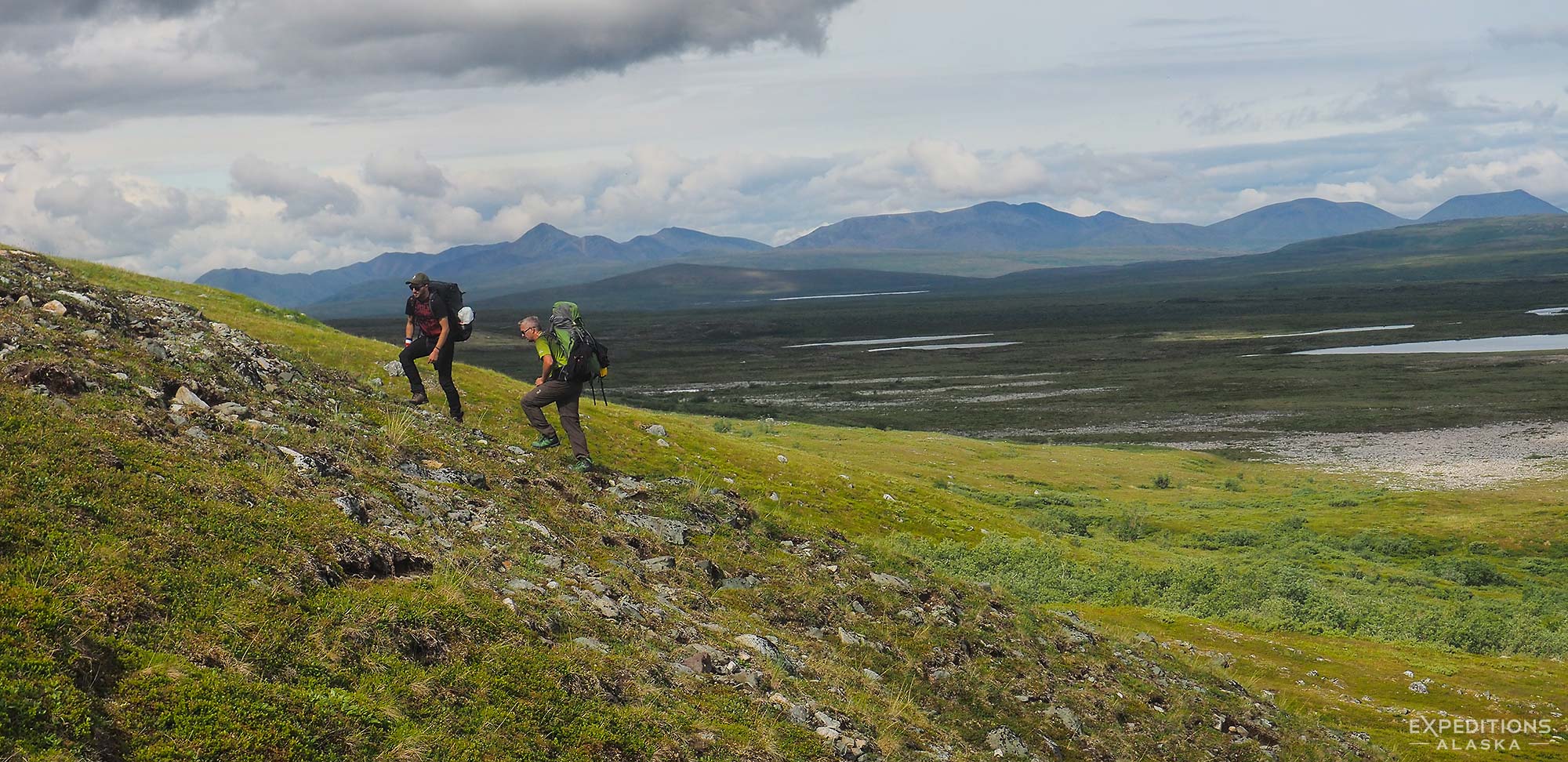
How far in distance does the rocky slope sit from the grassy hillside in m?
0.04

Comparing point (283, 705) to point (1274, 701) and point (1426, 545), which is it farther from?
point (1426, 545)

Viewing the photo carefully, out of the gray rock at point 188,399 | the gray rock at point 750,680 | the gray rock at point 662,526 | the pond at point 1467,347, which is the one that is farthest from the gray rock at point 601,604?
the pond at point 1467,347

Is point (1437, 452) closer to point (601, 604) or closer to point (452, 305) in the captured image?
point (452, 305)

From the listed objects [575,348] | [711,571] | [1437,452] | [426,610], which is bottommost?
[1437,452]

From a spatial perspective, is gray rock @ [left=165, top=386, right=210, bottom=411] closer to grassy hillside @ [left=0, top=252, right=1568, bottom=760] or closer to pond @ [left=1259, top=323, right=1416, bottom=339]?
grassy hillside @ [left=0, top=252, right=1568, bottom=760]

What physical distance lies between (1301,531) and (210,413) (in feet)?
126

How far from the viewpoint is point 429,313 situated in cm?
1908

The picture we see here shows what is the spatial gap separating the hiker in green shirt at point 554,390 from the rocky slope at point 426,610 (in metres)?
0.64

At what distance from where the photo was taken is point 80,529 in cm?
780

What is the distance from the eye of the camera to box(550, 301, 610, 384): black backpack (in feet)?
56.1

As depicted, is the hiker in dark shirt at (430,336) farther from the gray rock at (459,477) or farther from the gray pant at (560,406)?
the gray rock at (459,477)

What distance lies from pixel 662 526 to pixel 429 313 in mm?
7200

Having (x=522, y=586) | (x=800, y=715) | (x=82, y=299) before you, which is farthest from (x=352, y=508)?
(x=82, y=299)

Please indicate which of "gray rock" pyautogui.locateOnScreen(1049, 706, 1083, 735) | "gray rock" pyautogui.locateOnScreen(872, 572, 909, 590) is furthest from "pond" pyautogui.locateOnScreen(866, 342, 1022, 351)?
"gray rock" pyautogui.locateOnScreen(1049, 706, 1083, 735)
